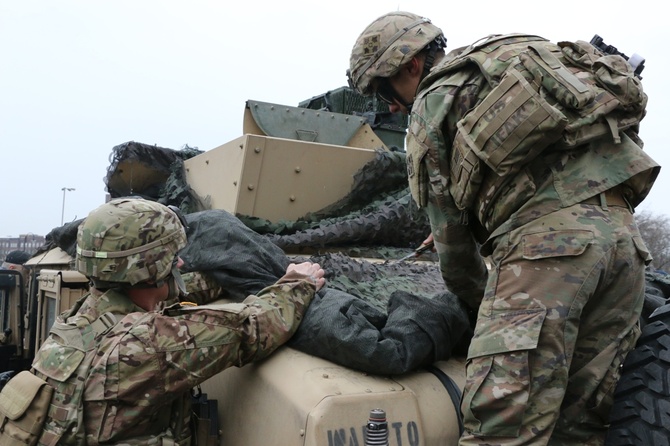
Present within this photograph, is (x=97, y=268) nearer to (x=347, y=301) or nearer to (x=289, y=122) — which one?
(x=347, y=301)

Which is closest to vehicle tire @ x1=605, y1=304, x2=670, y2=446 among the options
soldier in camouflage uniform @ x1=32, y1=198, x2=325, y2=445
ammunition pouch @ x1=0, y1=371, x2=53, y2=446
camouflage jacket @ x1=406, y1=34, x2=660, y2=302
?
camouflage jacket @ x1=406, y1=34, x2=660, y2=302

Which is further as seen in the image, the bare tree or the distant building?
the bare tree

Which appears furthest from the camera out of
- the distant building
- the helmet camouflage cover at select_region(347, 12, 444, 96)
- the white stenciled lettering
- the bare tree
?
the bare tree

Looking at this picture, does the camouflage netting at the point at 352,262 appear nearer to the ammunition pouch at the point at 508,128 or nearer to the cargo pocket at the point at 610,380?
the cargo pocket at the point at 610,380

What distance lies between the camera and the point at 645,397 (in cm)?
218

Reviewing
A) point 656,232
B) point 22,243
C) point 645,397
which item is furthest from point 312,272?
point 656,232

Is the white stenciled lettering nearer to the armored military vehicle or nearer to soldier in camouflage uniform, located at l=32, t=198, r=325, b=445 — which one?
the armored military vehicle

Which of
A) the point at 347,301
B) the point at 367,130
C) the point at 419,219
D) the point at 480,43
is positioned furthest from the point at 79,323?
the point at 367,130

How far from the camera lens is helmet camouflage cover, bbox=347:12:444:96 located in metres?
2.63

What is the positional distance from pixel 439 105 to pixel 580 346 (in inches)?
34.3

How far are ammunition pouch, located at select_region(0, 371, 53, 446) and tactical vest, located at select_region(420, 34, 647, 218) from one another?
1.47 metres

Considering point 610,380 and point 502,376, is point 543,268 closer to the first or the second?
point 502,376

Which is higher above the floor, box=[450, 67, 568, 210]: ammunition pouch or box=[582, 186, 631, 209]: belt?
box=[450, 67, 568, 210]: ammunition pouch

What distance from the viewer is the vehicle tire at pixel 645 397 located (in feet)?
7.00
